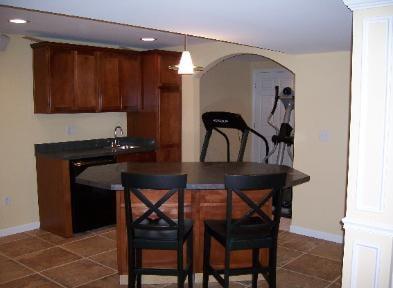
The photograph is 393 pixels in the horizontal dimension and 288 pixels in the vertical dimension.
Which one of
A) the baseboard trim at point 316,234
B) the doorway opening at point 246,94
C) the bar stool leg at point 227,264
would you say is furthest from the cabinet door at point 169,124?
the bar stool leg at point 227,264

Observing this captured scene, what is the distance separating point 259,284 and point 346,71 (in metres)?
2.49

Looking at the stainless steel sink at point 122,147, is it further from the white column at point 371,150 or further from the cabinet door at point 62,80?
the white column at point 371,150

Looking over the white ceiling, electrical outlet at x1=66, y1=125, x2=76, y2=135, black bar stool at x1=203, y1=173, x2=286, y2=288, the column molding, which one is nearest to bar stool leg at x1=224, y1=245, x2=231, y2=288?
black bar stool at x1=203, y1=173, x2=286, y2=288

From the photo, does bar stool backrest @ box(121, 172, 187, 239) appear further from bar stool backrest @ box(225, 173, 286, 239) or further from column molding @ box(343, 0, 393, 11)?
column molding @ box(343, 0, 393, 11)

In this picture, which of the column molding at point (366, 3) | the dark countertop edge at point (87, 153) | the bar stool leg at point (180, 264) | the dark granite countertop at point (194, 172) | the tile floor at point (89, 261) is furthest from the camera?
the dark countertop edge at point (87, 153)

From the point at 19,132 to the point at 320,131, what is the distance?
3.52m

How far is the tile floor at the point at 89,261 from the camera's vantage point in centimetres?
370

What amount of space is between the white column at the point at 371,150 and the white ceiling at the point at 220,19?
1.28 feet

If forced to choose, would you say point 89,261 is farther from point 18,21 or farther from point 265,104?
point 265,104

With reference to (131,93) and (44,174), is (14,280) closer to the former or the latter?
(44,174)

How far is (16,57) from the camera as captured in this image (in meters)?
4.87

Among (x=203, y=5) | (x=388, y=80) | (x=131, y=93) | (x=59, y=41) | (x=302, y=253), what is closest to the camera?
(x=388, y=80)

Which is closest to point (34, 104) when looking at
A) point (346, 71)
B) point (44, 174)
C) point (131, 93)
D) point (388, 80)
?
point (44, 174)

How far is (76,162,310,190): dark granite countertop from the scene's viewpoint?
3164 mm
